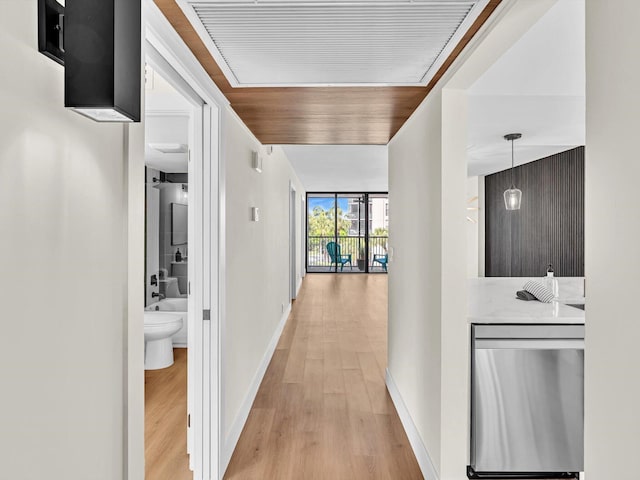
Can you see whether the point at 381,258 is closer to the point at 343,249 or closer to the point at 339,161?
the point at 343,249

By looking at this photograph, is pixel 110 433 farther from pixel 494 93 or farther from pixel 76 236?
pixel 494 93

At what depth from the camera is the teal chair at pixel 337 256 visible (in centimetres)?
1254

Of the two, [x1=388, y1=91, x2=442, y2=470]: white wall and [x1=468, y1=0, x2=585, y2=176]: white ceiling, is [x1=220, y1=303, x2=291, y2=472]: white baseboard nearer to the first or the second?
[x1=388, y1=91, x2=442, y2=470]: white wall

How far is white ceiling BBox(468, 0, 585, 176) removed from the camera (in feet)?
5.64

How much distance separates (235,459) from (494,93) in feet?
9.29

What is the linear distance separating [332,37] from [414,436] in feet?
7.66

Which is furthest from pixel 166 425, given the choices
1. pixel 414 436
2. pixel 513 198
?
pixel 513 198

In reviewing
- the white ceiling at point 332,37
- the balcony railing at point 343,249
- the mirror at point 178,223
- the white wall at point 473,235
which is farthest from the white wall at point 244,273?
the balcony railing at point 343,249

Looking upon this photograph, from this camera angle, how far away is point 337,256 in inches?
496

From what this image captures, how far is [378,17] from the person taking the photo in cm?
140

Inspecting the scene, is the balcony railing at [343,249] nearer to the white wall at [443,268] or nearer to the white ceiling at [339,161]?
the white ceiling at [339,161]

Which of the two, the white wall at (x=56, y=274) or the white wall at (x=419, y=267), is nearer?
the white wall at (x=56, y=274)

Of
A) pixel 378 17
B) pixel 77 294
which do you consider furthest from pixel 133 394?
pixel 378 17

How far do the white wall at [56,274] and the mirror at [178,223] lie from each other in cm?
385
